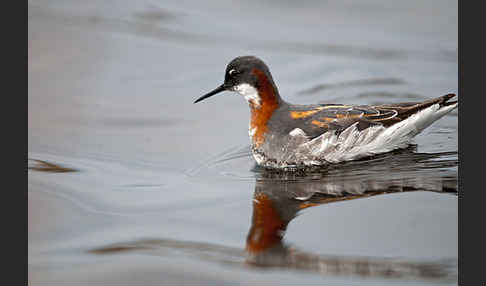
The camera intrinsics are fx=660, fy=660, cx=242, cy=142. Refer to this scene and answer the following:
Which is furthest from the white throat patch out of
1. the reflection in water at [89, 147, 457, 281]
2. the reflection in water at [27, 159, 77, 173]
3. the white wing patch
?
the reflection in water at [27, 159, 77, 173]

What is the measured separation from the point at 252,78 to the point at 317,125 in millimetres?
942

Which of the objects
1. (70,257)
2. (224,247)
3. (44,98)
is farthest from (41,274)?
(44,98)

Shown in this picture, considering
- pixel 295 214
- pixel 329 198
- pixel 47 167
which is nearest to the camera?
pixel 295 214

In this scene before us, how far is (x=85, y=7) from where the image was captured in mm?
13000

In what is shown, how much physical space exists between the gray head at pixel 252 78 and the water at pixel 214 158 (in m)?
0.72

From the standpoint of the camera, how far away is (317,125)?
7359 millimetres

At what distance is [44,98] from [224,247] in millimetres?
4972

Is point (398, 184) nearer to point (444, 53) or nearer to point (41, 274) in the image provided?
point (41, 274)

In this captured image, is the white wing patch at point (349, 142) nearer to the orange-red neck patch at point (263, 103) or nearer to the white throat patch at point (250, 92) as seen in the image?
the orange-red neck patch at point (263, 103)

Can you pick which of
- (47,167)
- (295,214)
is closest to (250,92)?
(295,214)

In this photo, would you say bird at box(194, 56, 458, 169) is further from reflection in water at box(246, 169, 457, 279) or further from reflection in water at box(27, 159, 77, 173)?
reflection in water at box(27, 159, 77, 173)

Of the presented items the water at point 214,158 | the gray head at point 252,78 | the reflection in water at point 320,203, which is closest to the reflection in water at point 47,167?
the water at point 214,158

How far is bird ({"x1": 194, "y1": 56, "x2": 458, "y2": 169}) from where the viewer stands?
7344 millimetres

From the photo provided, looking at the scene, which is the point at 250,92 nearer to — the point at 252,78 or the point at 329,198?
the point at 252,78
